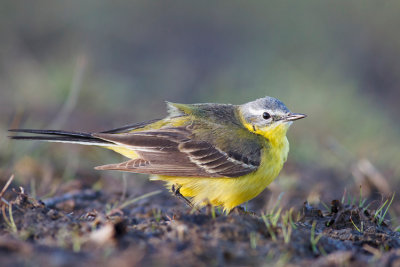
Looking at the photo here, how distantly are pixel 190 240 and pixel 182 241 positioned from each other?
0.07m

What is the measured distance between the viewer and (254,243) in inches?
164

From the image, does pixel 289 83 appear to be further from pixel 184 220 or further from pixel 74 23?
pixel 184 220

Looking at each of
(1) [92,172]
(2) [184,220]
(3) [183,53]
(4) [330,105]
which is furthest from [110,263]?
(3) [183,53]

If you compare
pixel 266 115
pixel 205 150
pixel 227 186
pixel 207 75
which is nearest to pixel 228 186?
pixel 227 186

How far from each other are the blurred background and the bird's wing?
131cm

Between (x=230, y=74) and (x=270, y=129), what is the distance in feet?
27.8

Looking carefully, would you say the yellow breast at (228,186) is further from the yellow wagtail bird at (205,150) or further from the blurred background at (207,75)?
the blurred background at (207,75)

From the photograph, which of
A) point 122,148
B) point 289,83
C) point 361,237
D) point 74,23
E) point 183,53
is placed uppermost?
point 74,23

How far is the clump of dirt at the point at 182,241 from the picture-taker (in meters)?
3.79

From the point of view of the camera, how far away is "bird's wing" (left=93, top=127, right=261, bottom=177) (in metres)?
5.80

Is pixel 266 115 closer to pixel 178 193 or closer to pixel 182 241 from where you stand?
pixel 178 193

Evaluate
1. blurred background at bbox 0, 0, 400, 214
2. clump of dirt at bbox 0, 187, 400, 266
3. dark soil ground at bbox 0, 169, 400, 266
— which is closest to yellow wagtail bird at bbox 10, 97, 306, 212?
dark soil ground at bbox 0, 169, 400, 266

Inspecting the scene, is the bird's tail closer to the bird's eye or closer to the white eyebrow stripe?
the white eyebrow stripe

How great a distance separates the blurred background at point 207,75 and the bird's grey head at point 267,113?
110 cm
